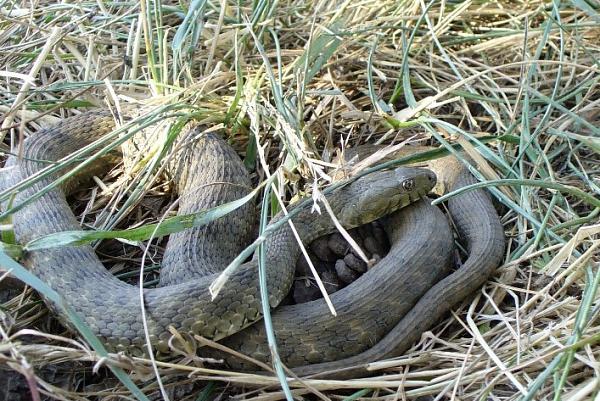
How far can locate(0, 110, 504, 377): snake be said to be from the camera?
12.0ft

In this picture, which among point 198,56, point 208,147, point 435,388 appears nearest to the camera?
point 435,388

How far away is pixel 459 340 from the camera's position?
373cm

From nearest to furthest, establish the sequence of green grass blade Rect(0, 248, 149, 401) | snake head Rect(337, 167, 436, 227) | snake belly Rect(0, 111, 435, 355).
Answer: green grass blade Rect(0, 248, 149, 401) → snake belly Rect(0, 111, 435, 355) → snake head Rect(337, 167, 436, 227)

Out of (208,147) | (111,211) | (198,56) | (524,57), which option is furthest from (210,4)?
(524,57)

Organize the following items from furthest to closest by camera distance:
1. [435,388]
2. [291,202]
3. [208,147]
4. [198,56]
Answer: [198,56]
[208,147]
[291,202]
[435,388]

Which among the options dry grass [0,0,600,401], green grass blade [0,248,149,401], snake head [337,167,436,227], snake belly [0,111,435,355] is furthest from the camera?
snake head [337,167,436,227]

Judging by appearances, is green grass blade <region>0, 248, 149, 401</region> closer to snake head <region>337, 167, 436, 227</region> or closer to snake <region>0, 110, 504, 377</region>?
snake <region>0, 110, 504, 377</region>

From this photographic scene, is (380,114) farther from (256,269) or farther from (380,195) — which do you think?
(256,269)

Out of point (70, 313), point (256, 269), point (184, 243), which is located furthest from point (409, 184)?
point (70, 313)

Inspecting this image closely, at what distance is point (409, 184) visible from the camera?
4434 mm

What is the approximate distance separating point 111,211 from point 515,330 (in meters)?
2.40

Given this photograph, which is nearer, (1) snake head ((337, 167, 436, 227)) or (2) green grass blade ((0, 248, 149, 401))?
(2) green grass blade ((0, 248, 149, 401))

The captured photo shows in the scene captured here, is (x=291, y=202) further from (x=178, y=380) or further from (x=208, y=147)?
(x=178, y=380)

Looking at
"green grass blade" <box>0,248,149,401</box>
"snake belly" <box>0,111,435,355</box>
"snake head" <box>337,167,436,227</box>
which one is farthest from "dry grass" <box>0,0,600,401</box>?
"snake head" <box>337,167,436,227</box>
